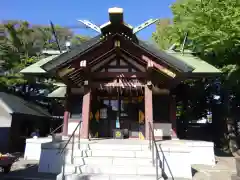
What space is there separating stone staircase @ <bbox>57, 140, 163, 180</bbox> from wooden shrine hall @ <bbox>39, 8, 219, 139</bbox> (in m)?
1.31

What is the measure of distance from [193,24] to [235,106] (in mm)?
10200

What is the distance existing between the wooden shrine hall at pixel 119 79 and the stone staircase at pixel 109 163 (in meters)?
1.31

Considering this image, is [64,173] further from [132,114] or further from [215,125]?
[215,125]

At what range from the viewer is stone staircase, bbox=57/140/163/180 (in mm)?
6995

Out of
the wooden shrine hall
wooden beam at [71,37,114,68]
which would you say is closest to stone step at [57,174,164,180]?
the wooden shrine hall

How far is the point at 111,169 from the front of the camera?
293 inches

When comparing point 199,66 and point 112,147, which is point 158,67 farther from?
point 112,147

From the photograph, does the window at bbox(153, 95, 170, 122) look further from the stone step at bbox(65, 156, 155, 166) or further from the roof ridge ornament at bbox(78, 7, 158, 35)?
the stone step at bbox(65, 156, 155, 166)

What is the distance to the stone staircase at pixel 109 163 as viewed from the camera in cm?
700

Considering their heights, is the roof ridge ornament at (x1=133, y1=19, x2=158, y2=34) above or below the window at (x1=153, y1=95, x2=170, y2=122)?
above

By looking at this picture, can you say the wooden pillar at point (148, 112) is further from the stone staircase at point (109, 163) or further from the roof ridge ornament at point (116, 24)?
the roof ridge ornament at point (116, 24)

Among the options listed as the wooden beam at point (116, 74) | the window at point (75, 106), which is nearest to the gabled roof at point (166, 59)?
the wooden beam at point (116, 74)

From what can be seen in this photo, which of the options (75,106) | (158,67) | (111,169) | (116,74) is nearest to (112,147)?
(111,169)

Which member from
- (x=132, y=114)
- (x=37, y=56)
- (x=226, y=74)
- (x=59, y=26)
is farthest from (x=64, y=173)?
(x=59, y=26)
